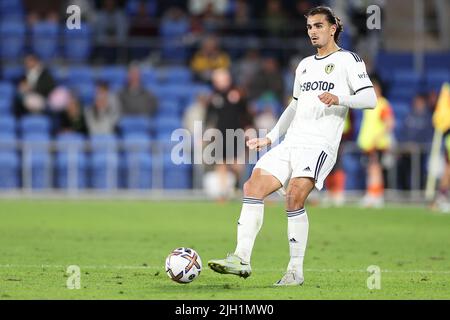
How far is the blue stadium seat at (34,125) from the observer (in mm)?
25344

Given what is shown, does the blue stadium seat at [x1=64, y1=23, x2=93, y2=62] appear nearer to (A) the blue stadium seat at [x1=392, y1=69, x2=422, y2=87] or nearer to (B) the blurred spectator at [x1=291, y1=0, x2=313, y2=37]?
(B) the blurred spectator at [x1=291, y1=0, x2=313, y2=37]

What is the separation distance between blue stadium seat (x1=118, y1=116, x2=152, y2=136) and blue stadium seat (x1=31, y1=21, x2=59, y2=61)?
10.1ft

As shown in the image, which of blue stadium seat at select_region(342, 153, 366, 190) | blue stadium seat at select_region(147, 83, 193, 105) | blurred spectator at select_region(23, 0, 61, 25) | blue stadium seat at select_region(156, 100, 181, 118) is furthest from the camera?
blurred spectator at select_region(23, 0, 61, 25)

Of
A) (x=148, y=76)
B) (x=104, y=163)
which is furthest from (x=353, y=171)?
(x=148, y=76)

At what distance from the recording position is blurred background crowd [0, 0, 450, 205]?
80.3 feet

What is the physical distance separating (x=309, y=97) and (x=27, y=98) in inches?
634

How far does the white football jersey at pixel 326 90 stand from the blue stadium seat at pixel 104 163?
1430cm

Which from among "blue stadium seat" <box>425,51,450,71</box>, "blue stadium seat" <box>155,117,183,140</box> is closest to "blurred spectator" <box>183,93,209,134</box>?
"blue stadium seat" <box>155,117,183,140</box>

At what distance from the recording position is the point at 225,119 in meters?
23.3

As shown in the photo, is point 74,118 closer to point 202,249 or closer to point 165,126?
point 165,126

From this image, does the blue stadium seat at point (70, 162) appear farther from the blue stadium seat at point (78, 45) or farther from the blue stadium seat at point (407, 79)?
the blue stadium seat at point (407, 79)

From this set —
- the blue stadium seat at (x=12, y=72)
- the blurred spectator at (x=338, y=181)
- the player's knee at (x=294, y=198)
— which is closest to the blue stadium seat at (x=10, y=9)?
the blue stadium seat at (x=12, y=72)

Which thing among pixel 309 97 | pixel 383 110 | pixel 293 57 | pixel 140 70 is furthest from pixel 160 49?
pixel 309 97

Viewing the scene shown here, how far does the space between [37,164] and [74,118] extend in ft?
4.26
